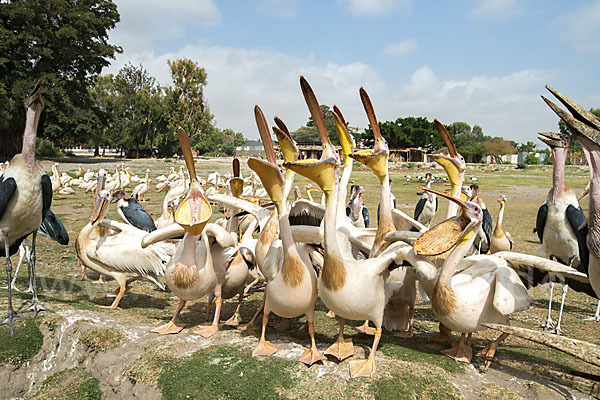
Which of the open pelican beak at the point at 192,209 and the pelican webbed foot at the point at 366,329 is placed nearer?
the open pelican beak at the point at 192,209

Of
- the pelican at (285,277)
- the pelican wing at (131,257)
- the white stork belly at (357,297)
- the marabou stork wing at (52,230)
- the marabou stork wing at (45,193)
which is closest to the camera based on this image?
the white stork belly at (357,297)

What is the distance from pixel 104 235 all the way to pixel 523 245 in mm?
9214

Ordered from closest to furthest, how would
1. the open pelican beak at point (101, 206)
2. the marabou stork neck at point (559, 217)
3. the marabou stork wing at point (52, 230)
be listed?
1. the marabou stork neck at point (559, 217)
2. the open pelican beak at point (101, 206)
3. the marabou stork wing at point (52, 230)

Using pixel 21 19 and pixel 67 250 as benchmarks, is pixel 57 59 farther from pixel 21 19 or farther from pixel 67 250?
pixel 67 250

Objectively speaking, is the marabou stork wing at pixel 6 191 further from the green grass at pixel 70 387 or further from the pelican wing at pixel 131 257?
the green grass at pixel 70 387

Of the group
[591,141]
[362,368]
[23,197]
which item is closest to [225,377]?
[362,368]

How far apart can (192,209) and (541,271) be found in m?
3.55

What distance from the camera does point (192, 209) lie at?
462 centimetres

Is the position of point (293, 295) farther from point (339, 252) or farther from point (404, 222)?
point (404, 222)

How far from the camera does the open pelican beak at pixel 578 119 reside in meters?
3.66

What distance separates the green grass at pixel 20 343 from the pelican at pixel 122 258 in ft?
3.74

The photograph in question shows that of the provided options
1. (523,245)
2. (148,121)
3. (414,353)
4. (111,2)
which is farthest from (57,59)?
(414,353)

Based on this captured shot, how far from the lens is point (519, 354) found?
14.6ft

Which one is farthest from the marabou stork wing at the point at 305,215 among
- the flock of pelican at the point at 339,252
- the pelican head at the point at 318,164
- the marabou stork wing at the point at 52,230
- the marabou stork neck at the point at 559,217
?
the marabou stork wing at the point at 52,230
